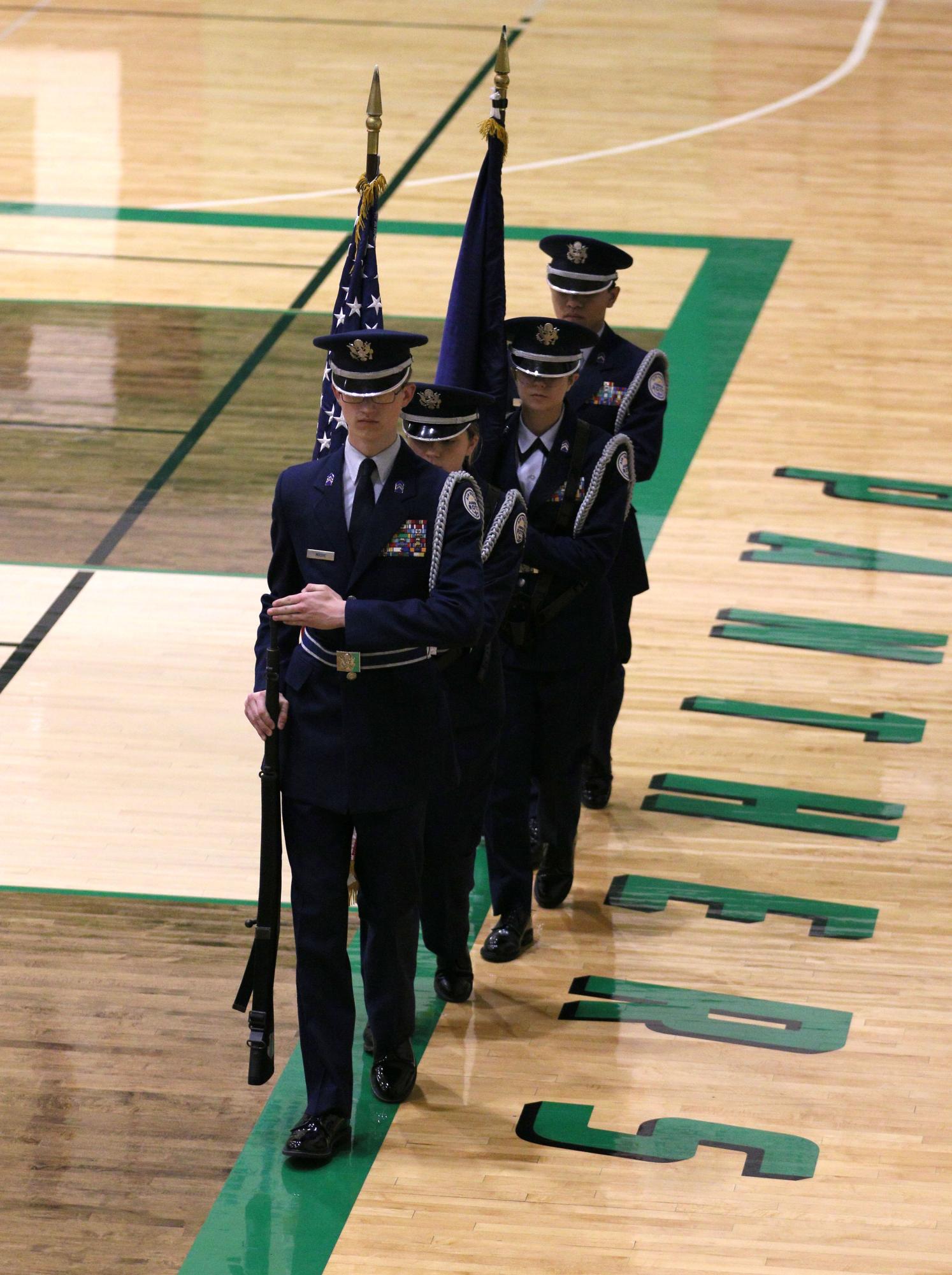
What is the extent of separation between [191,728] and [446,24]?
443 inches

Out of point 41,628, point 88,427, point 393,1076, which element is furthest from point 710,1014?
point 88,427

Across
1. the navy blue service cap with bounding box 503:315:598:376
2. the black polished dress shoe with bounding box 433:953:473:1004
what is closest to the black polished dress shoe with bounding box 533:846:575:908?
the black polished dress shoe with bounding box 433:953:473:1004

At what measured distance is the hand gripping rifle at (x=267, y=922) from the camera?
4.05m

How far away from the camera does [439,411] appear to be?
443cm

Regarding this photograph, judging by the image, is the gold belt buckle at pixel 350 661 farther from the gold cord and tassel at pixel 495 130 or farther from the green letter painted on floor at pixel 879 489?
the green letter painted on floor at pixel 879 489

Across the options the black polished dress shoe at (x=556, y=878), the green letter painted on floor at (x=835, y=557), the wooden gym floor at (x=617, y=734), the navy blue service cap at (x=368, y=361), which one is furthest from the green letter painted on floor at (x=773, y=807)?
the navy blue service cap at (x=368, y=361)

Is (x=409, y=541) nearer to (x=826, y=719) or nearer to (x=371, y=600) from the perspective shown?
(x=371, y=600)

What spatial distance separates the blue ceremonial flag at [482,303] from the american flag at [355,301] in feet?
1.21

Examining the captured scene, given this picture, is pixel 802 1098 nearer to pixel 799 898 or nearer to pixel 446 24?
pixel 799 898

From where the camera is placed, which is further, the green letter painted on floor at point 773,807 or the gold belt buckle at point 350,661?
the green letter painted on floor at point 773,807

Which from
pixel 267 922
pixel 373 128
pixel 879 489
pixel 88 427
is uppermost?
pixel 373 128

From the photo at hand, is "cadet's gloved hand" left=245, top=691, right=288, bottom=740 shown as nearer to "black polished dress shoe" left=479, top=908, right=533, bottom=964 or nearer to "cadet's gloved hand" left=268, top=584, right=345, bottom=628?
"cadet's gloved hand" left=268, top=584, right=345, bottom=628

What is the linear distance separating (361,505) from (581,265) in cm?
152

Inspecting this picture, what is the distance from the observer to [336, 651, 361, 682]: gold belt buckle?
399cm
